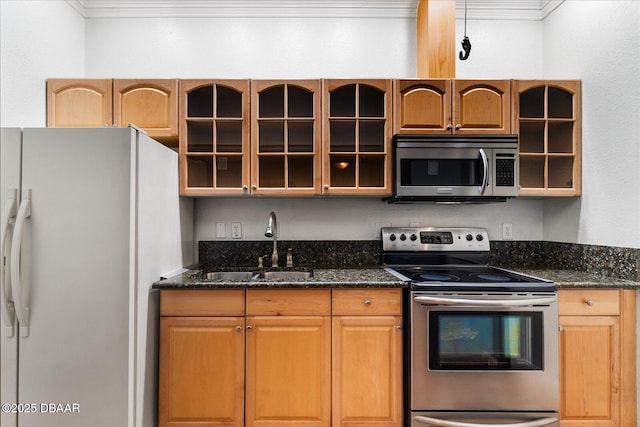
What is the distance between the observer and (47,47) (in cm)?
225

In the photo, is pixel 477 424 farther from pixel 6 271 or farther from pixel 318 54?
pixel 318 54

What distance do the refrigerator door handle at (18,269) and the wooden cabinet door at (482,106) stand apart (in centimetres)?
239

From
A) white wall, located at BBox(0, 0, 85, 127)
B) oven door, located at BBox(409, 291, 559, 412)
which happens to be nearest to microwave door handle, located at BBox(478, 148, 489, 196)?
oven door, located at BBox(409, 291, 559, 412)

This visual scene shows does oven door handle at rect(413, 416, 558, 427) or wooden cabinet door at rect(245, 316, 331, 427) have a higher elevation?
wooden cabinet door at rect(245, 316, 331, 427)

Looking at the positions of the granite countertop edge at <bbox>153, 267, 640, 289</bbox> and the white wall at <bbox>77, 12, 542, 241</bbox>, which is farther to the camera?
the white wall at <bbox>77, 12, 542, 241</bbox>

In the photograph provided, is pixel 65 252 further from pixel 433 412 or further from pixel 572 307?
pixel 572 307

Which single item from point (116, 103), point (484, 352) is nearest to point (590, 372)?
point (484, 352)

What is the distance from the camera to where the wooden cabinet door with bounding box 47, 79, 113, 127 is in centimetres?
225

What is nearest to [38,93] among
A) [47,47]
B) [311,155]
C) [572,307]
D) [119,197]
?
[47,47]

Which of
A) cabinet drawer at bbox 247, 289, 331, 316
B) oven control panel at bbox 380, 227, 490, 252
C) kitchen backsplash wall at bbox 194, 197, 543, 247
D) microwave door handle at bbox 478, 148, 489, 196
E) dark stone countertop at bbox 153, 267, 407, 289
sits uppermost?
microwave door handle at bbox 478, 148, 489, 196

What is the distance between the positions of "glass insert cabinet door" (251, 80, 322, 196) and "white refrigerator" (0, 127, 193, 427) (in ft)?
2.69

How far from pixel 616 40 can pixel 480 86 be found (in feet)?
2.42

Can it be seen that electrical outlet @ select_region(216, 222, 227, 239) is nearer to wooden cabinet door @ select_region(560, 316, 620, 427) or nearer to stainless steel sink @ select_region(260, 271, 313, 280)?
stainless steel sink @ select_region(260, 271, 313, 280)

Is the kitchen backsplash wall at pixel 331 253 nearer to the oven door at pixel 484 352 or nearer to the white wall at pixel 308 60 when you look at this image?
the white wall at pixel 308 60
